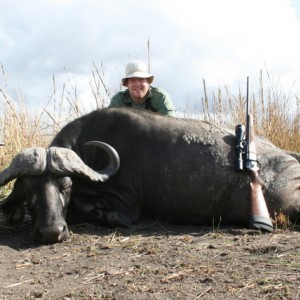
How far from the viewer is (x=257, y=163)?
205 inches

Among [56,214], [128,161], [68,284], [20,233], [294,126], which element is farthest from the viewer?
[294,126]

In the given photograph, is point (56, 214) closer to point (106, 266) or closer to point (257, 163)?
point (106, 266)

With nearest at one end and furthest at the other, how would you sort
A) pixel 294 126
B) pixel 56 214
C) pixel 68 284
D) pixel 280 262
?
pixel 68 284 → pixel 280 262 → pixel 56 214 → pixel 294 126

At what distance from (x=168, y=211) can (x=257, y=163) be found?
99 centimetres

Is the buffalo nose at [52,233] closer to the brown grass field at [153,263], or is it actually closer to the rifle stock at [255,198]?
the brown grass field at [153,263]

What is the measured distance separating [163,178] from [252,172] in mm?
860

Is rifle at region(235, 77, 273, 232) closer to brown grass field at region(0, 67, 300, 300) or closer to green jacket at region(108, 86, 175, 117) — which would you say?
brown grass field at region(0, 67, 300, 300)

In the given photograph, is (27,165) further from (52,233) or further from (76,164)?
(52,233)

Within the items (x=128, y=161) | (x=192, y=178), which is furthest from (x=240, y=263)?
Answer: (x=128, y=161)

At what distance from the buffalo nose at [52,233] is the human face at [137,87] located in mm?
2736

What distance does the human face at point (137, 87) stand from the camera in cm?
675

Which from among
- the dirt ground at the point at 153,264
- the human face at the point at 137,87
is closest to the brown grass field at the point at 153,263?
the dirt ground at the point at 153,264

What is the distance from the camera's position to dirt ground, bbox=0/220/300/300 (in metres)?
3.15

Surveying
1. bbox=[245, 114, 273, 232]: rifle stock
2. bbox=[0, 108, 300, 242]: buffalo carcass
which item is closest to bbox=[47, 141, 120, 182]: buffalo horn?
bbox=[0, 108, 300, 242]: buffalo carcass
